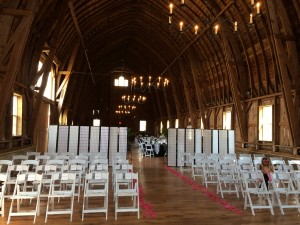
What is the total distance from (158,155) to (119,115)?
19.9 m

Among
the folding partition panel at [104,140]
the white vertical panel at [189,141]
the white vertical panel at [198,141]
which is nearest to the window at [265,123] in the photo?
the white vertical panel at [198,141]

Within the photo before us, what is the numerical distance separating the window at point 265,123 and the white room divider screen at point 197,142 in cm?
150

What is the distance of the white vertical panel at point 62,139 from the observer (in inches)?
574

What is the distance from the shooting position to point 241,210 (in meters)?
7.16

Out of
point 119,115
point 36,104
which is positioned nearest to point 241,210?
point 36,104

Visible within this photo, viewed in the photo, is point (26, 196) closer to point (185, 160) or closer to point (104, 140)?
point (104, 140)

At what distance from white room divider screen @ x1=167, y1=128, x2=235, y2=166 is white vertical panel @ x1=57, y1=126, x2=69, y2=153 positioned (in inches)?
202

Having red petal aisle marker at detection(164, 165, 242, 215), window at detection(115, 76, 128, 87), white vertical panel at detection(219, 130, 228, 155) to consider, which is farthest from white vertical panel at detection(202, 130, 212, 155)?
window at detection(115, 76, 128, 87)

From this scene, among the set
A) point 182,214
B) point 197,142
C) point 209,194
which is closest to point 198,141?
point 197,142

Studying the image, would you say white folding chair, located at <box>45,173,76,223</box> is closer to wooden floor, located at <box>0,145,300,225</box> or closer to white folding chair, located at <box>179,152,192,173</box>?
wooden floor, located at <box>0,145,300,225</box>

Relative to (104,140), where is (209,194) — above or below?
below

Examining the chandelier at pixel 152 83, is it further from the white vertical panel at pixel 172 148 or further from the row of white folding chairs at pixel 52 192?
the row of white folding chairs at pixel 52 192

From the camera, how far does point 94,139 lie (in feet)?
49.2

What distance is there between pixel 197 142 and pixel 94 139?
5.35 m
